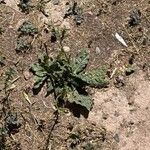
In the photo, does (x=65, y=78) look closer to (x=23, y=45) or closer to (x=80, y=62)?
(x=80, y=62)

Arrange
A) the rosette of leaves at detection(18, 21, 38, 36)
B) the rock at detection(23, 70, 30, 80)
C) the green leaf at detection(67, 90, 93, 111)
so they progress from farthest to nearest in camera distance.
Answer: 1. the rosette of leaves at detection(18, 21, 38, 36)
2. the rock at detection(23, 70, 30, 80)
3. the green leaf at detection(67, 90, 93, 111)

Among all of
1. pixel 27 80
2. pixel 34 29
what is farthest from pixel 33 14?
pixel 27 80

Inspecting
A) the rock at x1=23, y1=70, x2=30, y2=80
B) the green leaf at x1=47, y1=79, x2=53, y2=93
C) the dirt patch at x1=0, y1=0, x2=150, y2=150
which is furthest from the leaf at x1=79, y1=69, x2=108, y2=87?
the rock at x1=23, y1=70, x2=30, y2=80

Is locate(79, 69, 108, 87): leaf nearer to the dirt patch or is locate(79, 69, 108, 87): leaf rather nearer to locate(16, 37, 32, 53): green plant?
the dirt patch

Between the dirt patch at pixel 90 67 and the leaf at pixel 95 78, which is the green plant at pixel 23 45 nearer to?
the dirt patch at pixel 90 67

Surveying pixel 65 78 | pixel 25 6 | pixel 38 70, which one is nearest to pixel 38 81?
pixel 38 70

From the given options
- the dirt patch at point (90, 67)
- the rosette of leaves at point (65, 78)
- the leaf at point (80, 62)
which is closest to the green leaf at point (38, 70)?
the rosette of leaves at point (65, 78)
